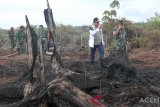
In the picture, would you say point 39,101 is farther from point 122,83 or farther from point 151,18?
point 151,18

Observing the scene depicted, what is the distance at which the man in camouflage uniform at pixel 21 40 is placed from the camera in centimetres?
2050

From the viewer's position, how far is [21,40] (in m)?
20.9

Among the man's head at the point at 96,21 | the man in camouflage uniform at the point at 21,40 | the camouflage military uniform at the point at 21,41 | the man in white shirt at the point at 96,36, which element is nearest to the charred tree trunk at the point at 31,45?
the man's head at the point at 96,21

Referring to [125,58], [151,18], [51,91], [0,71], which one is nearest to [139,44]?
[151,18]

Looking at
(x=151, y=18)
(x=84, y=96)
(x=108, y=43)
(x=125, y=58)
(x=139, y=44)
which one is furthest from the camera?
(x=151, y=18)

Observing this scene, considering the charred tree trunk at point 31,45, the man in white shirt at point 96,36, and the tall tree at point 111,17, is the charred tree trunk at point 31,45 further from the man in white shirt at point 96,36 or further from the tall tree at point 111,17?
the tall tree at point 111,17

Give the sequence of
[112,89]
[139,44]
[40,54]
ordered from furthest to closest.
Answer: [139,44] < [112,89] < [40,54]

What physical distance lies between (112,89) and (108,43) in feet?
56.8

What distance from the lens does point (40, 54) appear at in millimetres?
7957

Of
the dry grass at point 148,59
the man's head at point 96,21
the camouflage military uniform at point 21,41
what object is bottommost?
the dry grass at point 148,59

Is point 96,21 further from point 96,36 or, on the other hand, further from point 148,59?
point 148,59

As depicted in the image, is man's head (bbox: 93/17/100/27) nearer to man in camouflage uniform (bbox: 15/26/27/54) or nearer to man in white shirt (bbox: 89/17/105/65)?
man in white shirt (bbox: 89/17/105/65)

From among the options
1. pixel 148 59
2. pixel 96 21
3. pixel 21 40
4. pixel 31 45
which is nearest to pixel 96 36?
pixel 96 21

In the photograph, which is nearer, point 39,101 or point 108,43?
point 39,101
